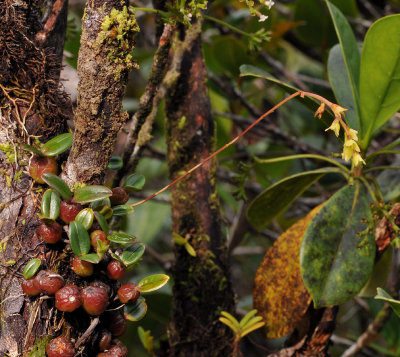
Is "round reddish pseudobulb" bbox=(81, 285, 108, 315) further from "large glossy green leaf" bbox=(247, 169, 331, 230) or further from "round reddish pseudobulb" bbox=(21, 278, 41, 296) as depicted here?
"large glossy green leaf" bbox=(247, 169, 331, 230)

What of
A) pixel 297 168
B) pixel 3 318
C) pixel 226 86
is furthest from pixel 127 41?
pixel 297 168

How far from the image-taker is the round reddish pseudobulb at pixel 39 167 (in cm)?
64

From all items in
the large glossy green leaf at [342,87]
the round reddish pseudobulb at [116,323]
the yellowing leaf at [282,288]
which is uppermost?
the large glossy green leaf at [342,87]

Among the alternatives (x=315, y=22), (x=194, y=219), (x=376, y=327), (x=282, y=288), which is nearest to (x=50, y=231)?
(x=194, y=219)

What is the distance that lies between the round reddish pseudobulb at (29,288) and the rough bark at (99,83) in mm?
146

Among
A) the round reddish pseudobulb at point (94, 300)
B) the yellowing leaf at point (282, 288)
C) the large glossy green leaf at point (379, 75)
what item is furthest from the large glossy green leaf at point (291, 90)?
the round reddish pseudobulb at point (94, 300)

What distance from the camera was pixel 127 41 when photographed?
63 centimetres

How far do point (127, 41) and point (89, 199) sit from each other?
22 cm

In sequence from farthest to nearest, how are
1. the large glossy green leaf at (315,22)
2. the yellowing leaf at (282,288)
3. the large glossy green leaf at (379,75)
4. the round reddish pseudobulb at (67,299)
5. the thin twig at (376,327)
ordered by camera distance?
the large glossy green leaf at (315,22) < the thin twig at (376,327) < the yellowing leaf at (282,288) < the large glossy green leaf at (379,75) < the round reddish pseudobulb at (67,299)

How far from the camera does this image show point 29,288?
0.60 metres

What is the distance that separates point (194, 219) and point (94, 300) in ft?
1.29

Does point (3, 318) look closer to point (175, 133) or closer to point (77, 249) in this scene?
point (77, 249)

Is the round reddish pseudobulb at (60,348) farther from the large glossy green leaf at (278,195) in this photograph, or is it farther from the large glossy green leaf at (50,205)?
the large glossy green leaf at (278,195)

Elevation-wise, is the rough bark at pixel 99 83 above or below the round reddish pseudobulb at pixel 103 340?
above
